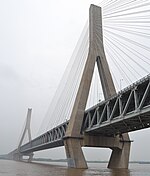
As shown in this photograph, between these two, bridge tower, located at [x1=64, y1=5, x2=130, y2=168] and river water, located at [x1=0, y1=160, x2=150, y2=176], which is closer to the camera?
river water, located at [x1=0, y1=160, x2=150, y2=176]

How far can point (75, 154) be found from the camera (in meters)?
38.2

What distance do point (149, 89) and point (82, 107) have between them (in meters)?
14.1

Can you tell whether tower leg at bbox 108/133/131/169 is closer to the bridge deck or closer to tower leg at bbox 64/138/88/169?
the bridge deck

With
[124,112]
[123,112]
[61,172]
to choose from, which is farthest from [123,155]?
[124,112]

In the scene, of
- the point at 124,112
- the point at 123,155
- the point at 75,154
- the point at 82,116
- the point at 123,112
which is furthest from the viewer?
the point at 123,155

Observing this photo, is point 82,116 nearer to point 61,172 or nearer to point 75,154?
point 75,154

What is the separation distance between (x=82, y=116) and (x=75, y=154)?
194 inches

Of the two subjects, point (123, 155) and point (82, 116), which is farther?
point (123, 155)

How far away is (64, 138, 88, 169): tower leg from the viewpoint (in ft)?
125

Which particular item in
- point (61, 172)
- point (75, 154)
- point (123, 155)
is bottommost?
point (61, 172)

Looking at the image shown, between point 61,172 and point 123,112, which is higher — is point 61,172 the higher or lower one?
the lower one

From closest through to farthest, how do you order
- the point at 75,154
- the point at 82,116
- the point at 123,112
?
the point at 123,112 → the point at 75,154 → the point at 82,116

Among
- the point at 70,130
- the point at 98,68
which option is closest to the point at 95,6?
the point at 98,68

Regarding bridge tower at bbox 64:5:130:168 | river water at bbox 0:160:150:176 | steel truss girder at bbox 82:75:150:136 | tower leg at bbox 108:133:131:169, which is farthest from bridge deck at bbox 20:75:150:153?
river water at bbox 0:160:150:176
